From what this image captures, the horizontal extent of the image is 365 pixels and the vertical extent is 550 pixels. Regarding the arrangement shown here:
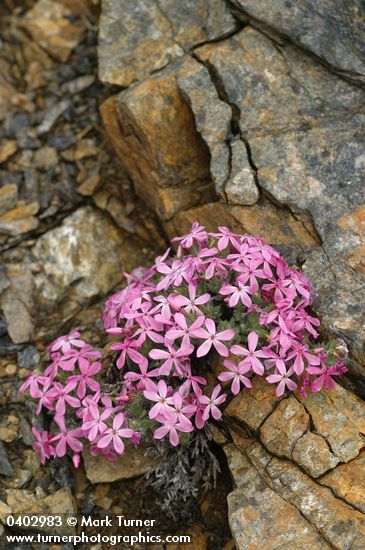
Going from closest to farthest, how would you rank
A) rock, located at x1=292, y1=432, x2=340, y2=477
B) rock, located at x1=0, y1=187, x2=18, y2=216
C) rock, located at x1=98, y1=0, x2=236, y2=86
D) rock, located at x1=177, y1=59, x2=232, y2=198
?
rock, located at x1=292, y1=432, x2=340, y2=477, rock, located at x1=177, y1=59, x2=232, y2=198, rock, located at x1=98, y1=0, x2=236, y2=86, rock, located at x1=0, y1=187, x2=18, y2=216

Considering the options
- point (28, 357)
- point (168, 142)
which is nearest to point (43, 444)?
point (28, 357)

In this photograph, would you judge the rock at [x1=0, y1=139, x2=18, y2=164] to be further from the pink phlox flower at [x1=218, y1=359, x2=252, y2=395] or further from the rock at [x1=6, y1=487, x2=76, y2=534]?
the pink phlox flower at [x1=218, y1=359, x2=252, y2=395]

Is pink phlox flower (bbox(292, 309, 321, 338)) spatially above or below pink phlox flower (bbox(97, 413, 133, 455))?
above

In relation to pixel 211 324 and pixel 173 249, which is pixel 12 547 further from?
pixel 173 249

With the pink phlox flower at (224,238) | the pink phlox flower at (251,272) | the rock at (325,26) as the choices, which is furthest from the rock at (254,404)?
the rock at (325,26)

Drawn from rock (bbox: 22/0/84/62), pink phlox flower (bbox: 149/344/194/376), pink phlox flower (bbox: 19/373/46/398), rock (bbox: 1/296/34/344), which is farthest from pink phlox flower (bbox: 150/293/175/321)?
rock (bbox: 22/0/84/62)

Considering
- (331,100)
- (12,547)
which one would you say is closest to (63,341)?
(12,547)
